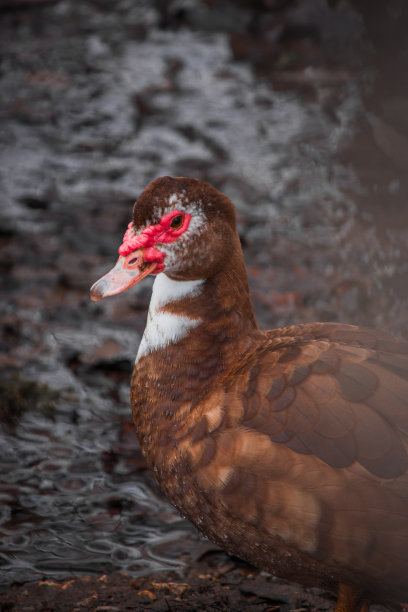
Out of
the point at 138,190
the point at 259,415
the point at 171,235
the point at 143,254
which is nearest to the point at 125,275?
the point at 143,254

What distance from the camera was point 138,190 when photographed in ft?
18.7

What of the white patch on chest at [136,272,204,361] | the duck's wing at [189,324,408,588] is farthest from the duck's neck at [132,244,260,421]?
the duck's wing at [189,324,408,588]

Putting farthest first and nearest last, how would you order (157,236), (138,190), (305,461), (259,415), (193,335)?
1. (138,190)
2. (193,335)
3. (157,236)
4. (259,415)
5. (305,461)

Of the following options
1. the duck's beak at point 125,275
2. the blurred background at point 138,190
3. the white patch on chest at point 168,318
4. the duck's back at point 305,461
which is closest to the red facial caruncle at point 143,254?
the duck's beak at point 125,275

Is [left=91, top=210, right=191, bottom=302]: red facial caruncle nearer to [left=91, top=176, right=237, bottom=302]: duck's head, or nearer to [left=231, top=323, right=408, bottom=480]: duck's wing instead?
[left=91, top=176, right=237, bottom=302]: duck's head

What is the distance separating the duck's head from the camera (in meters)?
2.68

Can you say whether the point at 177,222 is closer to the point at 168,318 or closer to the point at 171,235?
the point at 171,235

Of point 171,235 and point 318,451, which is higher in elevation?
point 171,235

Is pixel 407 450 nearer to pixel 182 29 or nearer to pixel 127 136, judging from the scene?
pixel 127 136

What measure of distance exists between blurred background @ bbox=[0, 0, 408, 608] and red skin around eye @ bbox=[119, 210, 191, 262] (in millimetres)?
1345

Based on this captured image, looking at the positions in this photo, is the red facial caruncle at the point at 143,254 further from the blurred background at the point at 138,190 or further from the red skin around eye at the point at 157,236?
the blurred background at the point at 138,190

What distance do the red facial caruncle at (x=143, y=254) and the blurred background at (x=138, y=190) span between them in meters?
1.24

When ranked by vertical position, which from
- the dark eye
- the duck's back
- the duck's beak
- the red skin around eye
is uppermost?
the dark eye

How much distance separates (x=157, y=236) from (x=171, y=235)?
0.17ft
